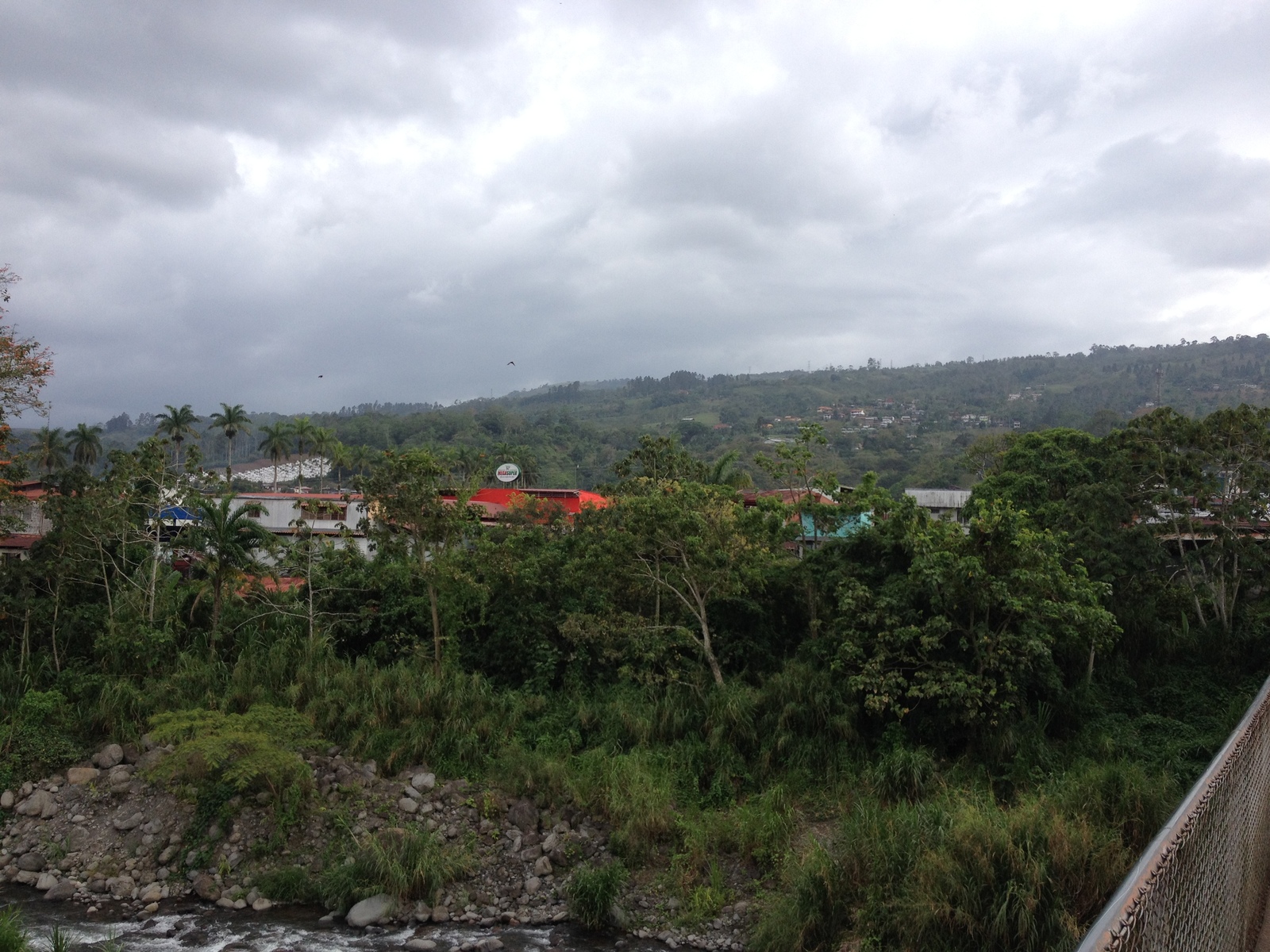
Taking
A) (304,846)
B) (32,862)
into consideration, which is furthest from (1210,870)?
(32,862)

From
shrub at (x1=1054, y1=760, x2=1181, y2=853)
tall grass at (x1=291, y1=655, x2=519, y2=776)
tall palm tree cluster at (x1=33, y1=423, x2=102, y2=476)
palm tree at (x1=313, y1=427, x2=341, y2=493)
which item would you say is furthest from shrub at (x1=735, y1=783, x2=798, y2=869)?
tall palm tree cluster at (x1=33, y1=423, x2=102, y2=476)

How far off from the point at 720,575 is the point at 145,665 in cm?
1218

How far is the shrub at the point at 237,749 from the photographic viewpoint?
1372 cm

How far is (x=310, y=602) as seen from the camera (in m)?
18.2

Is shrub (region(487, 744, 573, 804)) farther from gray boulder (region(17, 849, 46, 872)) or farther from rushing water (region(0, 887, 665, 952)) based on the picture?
gray boulder (region(17, 849, 46, 872))

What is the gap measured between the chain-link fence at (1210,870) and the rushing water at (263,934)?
8.69 metres

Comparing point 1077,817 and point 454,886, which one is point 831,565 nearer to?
point 1077,817

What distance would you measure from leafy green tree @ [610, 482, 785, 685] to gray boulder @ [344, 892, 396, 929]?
7.59m

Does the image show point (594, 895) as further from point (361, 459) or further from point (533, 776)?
point (361, 459)

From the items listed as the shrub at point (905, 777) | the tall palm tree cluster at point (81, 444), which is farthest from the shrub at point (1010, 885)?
the tall palm tree cluster at point (81, 444)

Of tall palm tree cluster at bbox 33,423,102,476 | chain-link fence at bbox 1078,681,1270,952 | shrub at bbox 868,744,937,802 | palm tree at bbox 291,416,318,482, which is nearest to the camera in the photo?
chain-link fence at bbox 1078,681,1270,952

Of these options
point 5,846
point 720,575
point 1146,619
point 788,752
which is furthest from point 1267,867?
point 5,846

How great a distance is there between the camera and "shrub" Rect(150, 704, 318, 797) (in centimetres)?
1372

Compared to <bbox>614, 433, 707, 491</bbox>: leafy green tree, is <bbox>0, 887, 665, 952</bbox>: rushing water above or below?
below
